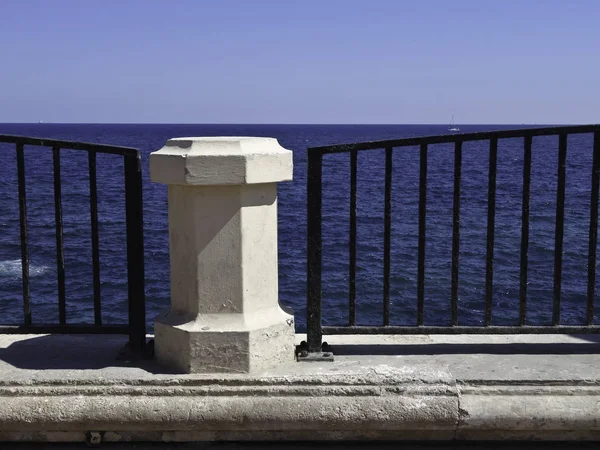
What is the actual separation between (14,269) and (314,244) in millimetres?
19041

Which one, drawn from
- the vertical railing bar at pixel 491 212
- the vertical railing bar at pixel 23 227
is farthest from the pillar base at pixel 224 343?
the vertical railing bar at pixel 491 212

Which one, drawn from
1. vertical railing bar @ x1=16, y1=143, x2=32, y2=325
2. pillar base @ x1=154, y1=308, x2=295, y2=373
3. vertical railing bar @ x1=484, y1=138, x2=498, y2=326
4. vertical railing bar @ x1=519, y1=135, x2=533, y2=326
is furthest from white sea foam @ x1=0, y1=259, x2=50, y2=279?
vertical railing bar @ x1=519, y1=135, x2=533, y2=326

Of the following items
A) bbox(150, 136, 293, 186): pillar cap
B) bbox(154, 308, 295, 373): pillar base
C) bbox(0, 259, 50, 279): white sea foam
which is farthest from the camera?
bbox(0, 259, 50, 279): white sea foam

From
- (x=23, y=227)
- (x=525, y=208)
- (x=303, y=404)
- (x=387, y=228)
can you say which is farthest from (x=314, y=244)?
(x=23, y=227)

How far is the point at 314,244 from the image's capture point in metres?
4.23

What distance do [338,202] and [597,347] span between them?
104 ft

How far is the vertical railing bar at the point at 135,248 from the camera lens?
4.26 metres

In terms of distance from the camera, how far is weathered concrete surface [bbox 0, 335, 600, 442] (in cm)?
372

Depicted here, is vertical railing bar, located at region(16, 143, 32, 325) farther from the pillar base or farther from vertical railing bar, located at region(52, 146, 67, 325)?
the pillar base

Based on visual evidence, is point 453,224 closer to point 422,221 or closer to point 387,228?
point 422,221

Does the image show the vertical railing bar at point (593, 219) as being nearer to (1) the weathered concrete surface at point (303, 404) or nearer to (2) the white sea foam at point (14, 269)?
(1) the weathered concrete surface at point (303, 404)

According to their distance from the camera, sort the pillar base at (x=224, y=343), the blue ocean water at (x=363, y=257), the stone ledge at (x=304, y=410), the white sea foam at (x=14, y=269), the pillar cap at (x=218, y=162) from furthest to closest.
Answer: the white sea foam at (x=14, y=269)
the blue ocean water at (x=363, y=257)
the pillar base at (x=224, y=343)
the pillar cap at (x=218, y=162)
the stone ledge at (x=304, y=410)

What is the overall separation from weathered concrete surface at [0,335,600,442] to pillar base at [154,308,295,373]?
0.12 m

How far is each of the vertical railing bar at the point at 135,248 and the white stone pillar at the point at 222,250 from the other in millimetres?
209
